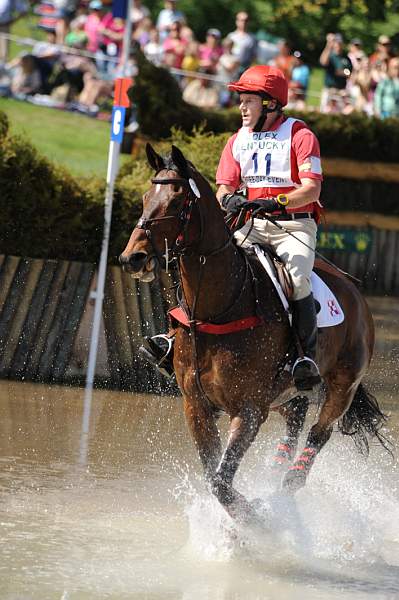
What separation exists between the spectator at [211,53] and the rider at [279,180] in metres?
16.2

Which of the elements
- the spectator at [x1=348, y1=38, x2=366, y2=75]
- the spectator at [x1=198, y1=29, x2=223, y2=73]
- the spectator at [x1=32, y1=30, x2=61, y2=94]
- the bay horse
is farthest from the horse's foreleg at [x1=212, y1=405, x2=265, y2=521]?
the spectator at [x1=32, y1=30, x2=61, y2=94]

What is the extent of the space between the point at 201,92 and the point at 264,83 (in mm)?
15366

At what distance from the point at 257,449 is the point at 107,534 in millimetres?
2874

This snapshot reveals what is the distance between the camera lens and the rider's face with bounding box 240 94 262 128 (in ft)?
24.8

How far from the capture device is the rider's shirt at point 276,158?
7566 mm

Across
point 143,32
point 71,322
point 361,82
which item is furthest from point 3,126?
point 143,32

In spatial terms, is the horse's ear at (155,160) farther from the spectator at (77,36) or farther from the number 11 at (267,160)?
the spectator at (77,36)

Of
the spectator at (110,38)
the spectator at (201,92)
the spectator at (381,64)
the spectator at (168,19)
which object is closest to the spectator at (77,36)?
the spectator at (110,38)

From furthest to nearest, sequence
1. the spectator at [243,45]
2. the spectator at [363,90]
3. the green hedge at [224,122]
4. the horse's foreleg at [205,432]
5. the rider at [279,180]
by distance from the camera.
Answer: the spectator at [243,45] → the spectator at [363,90] → the green hedge at [224,122] → the rider at [279,180] → the horse's foreleg at [205,432]

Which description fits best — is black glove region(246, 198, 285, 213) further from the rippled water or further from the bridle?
the rippled water

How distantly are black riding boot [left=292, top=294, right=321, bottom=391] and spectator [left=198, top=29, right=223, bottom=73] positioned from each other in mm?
16709

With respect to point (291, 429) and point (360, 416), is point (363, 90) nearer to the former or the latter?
point (360, 416)

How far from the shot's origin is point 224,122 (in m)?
16.8

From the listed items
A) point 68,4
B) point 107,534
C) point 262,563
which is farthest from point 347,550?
point 68,4
